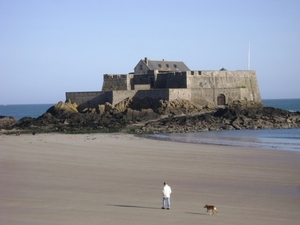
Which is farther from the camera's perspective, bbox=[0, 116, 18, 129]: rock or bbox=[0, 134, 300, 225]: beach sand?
bbox=[0, 116, 18, 129]: rock

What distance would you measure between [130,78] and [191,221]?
3313 centimetres

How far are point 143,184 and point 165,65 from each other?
1300 inches

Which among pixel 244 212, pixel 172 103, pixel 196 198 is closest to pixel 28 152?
pixel 196 198

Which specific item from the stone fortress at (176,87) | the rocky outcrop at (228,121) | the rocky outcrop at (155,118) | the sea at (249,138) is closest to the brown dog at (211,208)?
the sea at (249,138)

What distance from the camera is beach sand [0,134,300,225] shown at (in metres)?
10.7

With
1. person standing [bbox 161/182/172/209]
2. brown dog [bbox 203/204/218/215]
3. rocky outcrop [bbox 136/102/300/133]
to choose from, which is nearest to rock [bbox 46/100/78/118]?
rocky outcrop [bbox 136/102/300/133]

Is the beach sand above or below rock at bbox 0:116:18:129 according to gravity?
below

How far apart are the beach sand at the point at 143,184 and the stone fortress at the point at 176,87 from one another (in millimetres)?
15091

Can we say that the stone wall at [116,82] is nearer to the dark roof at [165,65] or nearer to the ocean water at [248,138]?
the dark roof at [165,65]

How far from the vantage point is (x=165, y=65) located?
4666 cm

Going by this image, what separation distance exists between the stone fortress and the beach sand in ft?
49.5

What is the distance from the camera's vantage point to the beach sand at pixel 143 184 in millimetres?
10703

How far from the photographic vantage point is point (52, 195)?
41.5 ft

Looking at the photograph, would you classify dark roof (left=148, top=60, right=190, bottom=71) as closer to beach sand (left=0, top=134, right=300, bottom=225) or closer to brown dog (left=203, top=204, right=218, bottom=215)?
beach sand (left=0, top=134, right=300, bottom=225)
